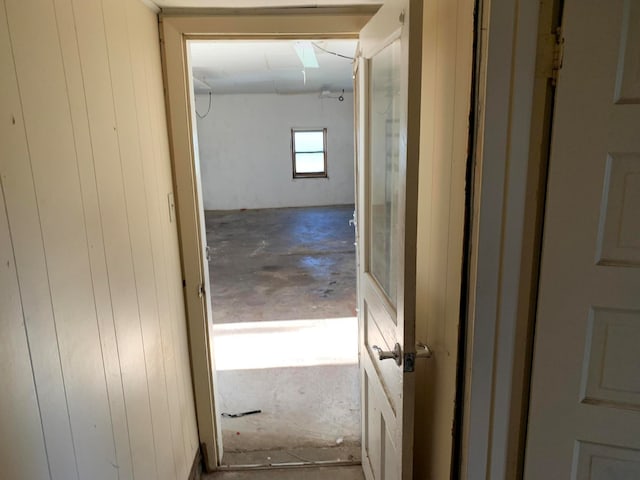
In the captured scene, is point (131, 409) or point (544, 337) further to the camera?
point (131, 409)

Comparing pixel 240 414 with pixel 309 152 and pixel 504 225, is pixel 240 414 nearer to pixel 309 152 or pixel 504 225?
pixel 504 225

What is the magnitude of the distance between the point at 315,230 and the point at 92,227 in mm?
6979

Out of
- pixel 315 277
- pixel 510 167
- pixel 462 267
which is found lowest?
pixel 315 277

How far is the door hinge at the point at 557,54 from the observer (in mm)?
978

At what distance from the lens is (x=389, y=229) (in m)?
1.52

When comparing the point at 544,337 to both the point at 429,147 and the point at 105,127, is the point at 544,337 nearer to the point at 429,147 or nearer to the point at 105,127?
the point at 429,147

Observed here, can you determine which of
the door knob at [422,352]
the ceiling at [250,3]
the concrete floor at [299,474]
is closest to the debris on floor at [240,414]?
the concrete floor at [299,474]

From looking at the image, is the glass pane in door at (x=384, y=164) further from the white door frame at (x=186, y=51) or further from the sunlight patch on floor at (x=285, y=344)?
the sunlight patch on floor at (x=285, y=344)

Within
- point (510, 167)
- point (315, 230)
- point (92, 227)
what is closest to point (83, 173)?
point (92, 227)

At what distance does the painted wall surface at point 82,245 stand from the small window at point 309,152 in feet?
27.4

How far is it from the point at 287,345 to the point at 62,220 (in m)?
2.91

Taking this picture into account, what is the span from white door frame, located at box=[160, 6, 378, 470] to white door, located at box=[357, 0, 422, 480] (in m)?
0.29

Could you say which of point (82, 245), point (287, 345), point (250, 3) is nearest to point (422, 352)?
point (82, 245)

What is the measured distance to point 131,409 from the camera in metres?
1.38
